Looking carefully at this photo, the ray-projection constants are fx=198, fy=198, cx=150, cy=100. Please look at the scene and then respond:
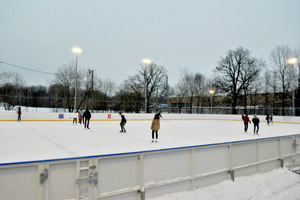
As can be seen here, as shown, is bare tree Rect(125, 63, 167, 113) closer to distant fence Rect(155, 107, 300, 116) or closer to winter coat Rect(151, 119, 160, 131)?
distant fence Rect(155, 107, 300, 116)

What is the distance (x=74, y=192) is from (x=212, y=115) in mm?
32028

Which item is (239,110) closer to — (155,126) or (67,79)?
(155,126)

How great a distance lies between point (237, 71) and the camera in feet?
138

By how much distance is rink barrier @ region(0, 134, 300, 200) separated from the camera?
10.2ft

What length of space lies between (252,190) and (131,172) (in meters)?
3.53

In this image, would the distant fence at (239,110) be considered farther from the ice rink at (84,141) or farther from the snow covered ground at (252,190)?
the snow covered ground at (252,190)

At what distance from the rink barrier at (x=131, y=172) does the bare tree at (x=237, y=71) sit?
37.5m

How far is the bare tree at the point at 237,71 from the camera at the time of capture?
40.6 m

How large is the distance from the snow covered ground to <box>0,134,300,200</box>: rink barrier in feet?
0.50

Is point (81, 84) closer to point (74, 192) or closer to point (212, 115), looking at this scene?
point (212, 115)

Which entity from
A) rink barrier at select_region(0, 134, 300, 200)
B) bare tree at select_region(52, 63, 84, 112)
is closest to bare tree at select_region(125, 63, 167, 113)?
bare tree at select_region(52, 63, 84, 112)

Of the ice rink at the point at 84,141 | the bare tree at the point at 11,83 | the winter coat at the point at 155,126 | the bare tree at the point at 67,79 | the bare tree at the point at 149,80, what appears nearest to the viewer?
the ice rink at the point at 84,141

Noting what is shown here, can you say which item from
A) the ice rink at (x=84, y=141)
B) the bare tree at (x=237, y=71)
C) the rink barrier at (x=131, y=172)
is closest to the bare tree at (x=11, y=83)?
the ice rink at (x=84, y=141)

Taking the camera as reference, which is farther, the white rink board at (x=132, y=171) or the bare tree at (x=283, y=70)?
the bare tree at (x=283, y=70)
